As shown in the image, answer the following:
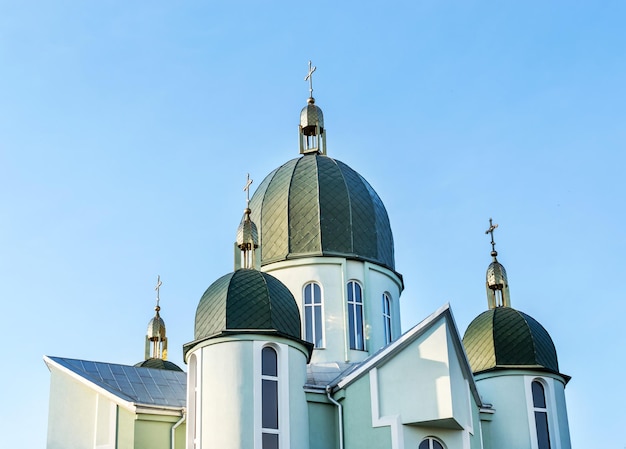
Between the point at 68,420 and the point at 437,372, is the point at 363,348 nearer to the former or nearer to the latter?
the point at 437,372

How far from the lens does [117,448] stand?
78.7 ft

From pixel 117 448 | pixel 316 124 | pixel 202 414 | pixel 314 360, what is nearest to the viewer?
Result: pixel 202 414

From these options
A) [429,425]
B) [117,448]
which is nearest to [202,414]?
[117,448]

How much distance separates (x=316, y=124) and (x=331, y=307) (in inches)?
242

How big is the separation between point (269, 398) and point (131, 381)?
15.6 feet

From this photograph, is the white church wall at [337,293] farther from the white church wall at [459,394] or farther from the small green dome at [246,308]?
the white church wall at [459,394]

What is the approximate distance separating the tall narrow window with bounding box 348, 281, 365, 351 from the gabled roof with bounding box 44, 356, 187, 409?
4.26 metres

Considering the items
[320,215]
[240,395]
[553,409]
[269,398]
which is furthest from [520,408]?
[240,395]

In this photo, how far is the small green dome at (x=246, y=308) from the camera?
22.8 m

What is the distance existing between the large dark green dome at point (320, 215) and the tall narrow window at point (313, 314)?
90 cm

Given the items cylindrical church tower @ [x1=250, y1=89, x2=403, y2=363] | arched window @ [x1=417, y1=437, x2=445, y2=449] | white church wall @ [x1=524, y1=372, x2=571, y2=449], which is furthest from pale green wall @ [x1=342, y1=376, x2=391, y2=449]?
white church wall @ [x1=524, y1=372, x2=571, y2=449]

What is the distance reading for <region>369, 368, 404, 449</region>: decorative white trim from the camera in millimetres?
21984

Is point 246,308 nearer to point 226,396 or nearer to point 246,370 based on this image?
point 246,370

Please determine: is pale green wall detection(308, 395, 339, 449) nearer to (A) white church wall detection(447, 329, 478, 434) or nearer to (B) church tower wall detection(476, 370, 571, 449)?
(A) white church wall detection(447, 329, 478, 434)
